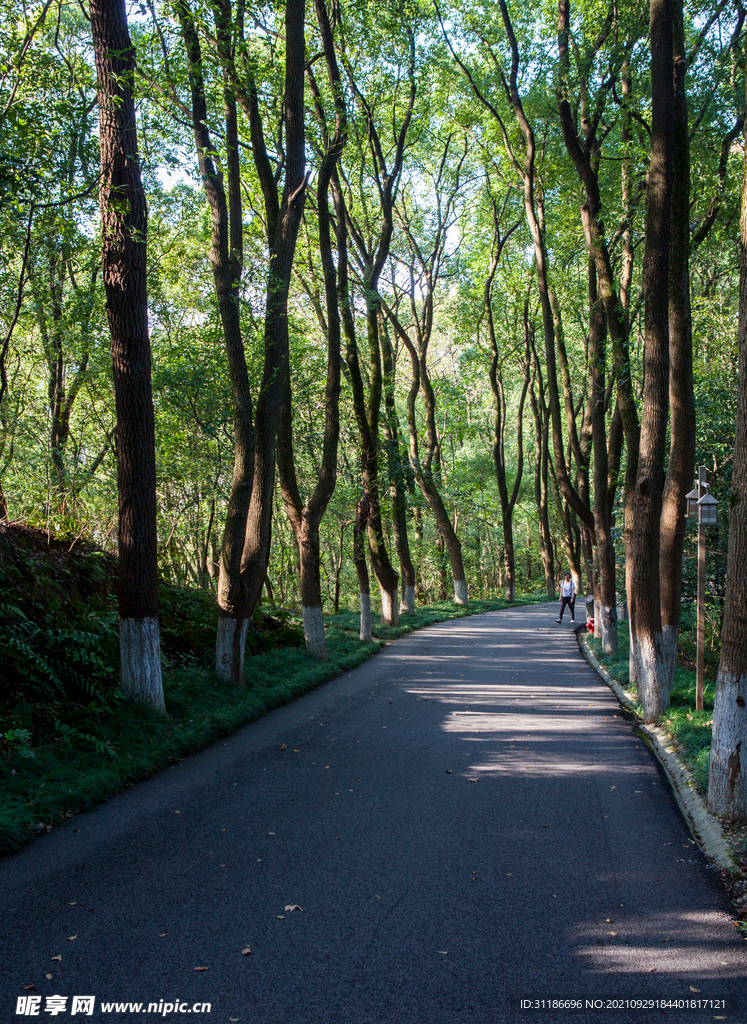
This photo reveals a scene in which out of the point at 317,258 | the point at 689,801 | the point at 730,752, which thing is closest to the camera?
the point at 730,752

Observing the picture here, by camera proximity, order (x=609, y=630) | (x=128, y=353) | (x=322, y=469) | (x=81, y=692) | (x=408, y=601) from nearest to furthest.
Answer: (x=81, y=692) → (x=128, y=353) → (x=322, y=469) → (x=609, y=630) → (x=408, y=601)

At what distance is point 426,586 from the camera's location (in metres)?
45.4

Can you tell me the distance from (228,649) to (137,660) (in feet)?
8.52

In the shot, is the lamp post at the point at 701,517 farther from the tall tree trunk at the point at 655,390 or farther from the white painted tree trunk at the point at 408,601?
the white painted tree trunk at the point at 408,601

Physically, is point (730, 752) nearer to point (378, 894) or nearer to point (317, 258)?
point (378, 894)

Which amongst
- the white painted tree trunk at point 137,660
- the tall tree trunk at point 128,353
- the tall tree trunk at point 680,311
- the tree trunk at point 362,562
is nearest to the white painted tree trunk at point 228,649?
the tall tree trunk at point 128,353

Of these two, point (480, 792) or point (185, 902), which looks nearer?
point (185, 902)

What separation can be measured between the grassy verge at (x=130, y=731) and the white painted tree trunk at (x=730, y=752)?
518cm

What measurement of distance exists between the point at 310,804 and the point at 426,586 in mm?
39398

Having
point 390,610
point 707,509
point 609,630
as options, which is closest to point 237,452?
point 707,509

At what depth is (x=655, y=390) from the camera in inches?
380

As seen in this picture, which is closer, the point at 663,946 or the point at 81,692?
the point at 663,946

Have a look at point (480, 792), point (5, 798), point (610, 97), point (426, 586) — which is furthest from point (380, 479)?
point (426, 586)

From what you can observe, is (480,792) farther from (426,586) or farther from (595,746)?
(426,586)
